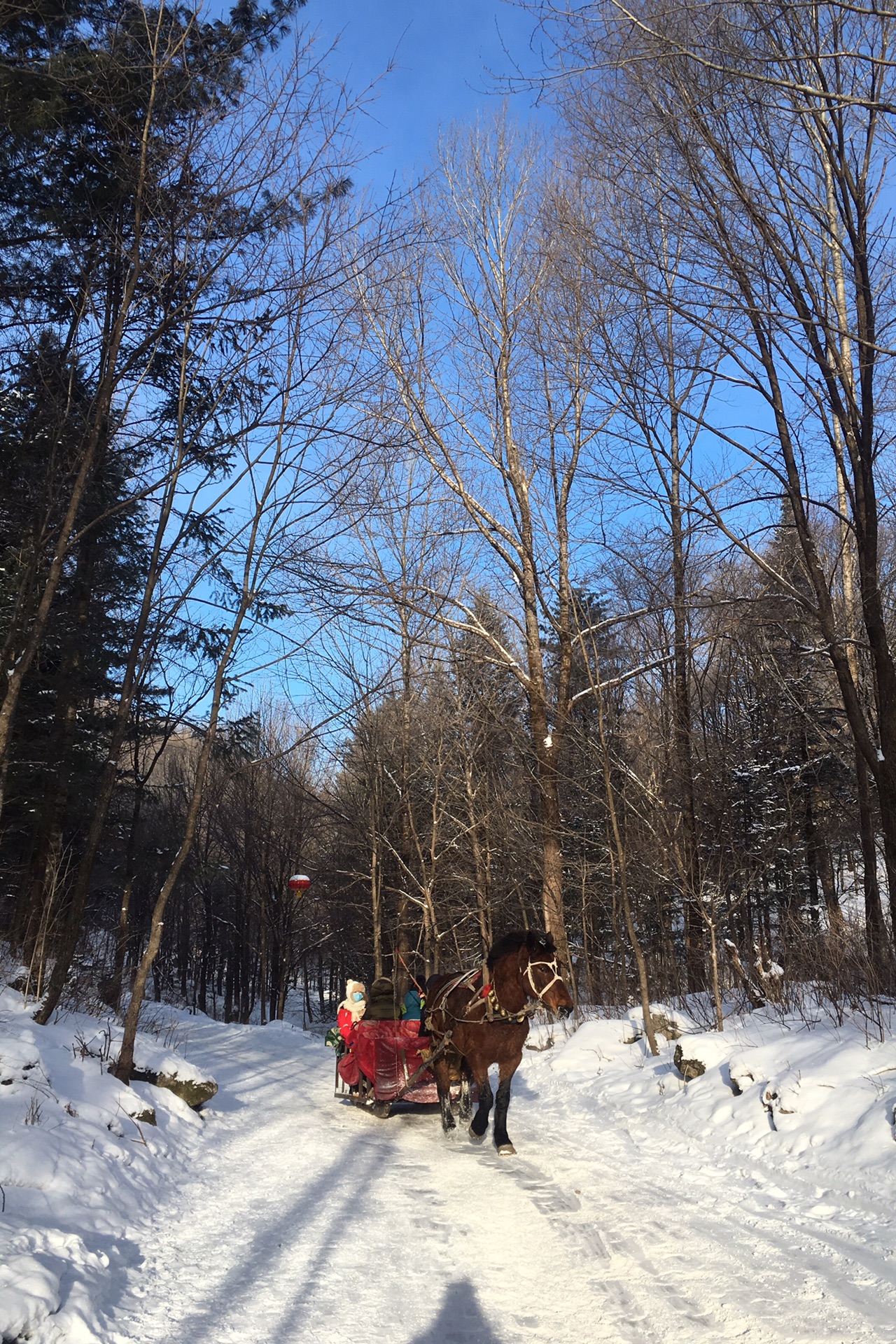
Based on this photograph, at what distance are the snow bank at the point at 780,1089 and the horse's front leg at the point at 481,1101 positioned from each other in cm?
169

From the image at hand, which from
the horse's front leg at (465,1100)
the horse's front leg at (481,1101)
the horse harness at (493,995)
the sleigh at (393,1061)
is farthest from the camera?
the sleigh at (393,1061)

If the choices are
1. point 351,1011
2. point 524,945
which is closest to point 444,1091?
point 524,945

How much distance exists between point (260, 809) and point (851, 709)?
2946 cm

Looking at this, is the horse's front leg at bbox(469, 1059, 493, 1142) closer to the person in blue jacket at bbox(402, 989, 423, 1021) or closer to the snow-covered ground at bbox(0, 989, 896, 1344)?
the snow-covered ground at bbox(0, 989, 896, 1344)

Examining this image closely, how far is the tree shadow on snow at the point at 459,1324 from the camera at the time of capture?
3662 millimetres

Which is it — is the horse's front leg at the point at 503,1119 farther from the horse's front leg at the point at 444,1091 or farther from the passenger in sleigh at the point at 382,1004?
the passenger in sleigh at the point at 382,1004

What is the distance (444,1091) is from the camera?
Result: 28.9ft

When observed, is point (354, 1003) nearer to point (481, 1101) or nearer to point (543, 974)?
point (481, 1101)

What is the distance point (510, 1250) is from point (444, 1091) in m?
4.14

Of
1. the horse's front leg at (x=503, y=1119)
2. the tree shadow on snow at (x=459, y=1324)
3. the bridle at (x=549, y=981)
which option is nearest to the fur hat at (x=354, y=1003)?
the horse's front leg at (x=503, y=1119)

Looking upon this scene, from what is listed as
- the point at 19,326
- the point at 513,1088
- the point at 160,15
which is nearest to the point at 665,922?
the point at 513,1088

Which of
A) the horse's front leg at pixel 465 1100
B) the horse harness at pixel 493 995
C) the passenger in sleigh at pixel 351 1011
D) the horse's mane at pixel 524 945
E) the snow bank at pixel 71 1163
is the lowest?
the horse's front leg at pixel 465 1100

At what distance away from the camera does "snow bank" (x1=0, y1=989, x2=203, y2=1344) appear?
3.60m

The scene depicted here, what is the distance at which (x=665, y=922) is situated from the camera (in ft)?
58.1
